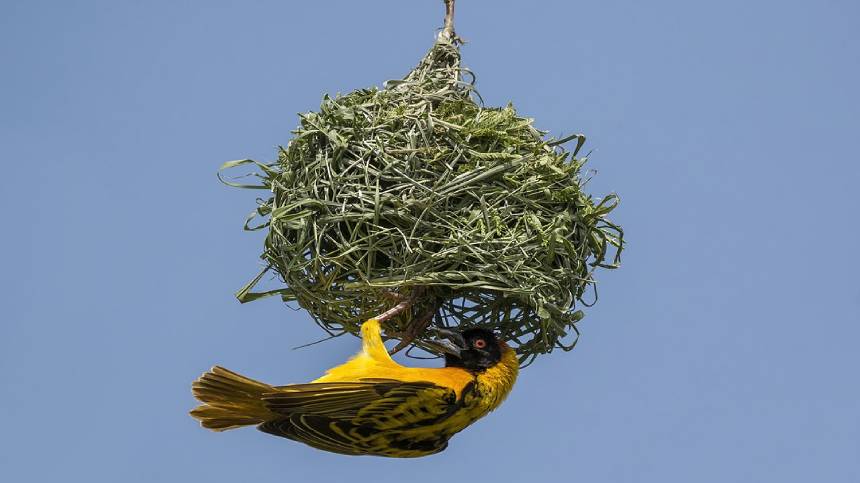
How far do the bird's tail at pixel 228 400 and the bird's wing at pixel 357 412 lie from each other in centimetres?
4

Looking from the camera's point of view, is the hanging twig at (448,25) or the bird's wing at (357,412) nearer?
the bird's wing at (357,412)

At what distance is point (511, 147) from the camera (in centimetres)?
468

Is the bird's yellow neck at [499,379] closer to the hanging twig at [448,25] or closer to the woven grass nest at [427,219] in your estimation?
the woven grass nest at [427,219]

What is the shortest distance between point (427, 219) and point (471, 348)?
15.0 inches

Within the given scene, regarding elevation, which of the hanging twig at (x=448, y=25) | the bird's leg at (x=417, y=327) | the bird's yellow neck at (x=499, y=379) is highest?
the hanging twig at (x=448, y=25)

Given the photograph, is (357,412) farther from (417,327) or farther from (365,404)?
(417,327)

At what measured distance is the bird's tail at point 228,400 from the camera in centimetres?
425

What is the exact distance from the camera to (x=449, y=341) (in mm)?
4656

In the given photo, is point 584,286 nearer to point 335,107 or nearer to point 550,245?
point 550,245

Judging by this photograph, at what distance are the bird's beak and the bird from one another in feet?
0.24

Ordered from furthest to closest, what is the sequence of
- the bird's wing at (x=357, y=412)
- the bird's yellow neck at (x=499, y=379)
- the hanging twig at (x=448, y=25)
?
the hanging twig at (x=448, y=25) → the bird's yellow neck at (x=499, y=379) → the bird's wing at (x=357, y=412)

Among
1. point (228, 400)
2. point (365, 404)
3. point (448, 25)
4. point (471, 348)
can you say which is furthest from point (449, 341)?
point (448, 25)

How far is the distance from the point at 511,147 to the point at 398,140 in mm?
310

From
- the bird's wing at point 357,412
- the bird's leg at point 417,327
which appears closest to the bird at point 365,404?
the bird's wing at point 357,412
